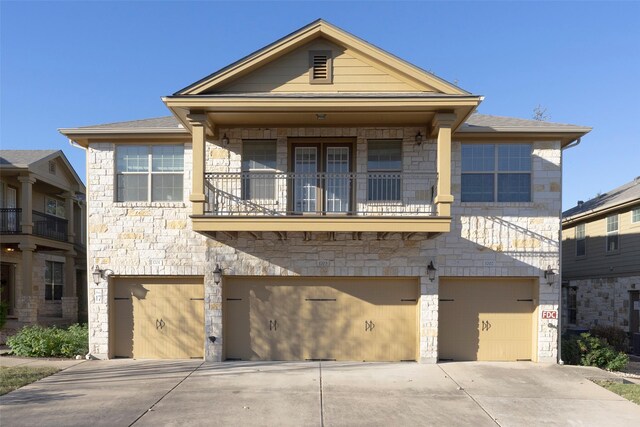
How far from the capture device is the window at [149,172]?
11352 millimetres

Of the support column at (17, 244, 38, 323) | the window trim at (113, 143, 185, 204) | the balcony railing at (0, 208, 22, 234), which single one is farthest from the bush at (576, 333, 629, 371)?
the balcony railing at (0, 208, 22, 234)

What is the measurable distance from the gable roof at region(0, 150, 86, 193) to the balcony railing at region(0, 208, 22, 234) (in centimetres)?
184

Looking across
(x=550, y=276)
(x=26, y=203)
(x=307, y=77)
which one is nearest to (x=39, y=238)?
(x=26, y=203)

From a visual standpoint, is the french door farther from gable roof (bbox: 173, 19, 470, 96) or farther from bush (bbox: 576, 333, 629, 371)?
bush (bbox: 576, 333, 629, 371)

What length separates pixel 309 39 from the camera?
10758mm

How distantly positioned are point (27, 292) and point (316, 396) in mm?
14940

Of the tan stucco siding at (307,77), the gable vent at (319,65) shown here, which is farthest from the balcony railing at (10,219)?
the gable vent at (319,65)

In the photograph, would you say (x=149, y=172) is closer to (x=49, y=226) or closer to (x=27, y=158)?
(x=27, y=158)

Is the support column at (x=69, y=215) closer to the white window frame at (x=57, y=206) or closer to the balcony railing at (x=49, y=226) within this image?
the balcony railing at (x=49, y=226)

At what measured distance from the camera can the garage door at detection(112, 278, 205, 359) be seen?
11219mm

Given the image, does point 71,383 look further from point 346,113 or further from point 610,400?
point 610,400

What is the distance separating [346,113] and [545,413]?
7.22 metres

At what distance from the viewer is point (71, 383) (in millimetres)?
8828

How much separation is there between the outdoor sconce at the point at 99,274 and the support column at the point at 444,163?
8.48 m
